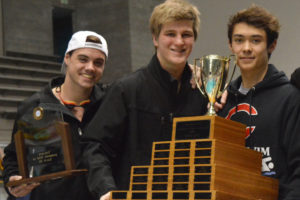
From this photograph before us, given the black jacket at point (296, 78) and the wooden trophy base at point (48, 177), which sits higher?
the black jacket at point (296, 78)

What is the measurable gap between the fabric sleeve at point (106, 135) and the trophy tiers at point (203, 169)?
250 mm

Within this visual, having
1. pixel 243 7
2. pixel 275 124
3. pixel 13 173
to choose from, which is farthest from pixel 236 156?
pixel 243 7

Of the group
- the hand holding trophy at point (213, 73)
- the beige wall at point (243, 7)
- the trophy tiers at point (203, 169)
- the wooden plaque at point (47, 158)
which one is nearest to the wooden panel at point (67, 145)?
the wooden plaque at point (47, 158)

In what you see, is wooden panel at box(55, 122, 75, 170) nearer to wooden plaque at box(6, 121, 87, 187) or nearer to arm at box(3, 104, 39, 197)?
wooden plaque at box(6, 121, 87, 187)

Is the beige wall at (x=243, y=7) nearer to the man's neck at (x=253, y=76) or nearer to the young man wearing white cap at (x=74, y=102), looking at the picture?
the young man wearing white cap at (x=74, y=102)

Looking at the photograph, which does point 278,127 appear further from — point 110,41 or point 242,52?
point 110,41

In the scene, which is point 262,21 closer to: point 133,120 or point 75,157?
point 133,120

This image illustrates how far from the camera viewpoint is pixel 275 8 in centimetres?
410

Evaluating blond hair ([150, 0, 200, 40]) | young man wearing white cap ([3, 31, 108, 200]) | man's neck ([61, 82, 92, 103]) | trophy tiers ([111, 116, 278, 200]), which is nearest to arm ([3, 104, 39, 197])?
young man wearing white cap ([3, 31, 108, 200])

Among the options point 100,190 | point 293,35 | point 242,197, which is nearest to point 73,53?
point 100,190

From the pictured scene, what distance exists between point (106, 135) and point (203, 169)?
0.55 meters

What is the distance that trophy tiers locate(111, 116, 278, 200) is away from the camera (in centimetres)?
158

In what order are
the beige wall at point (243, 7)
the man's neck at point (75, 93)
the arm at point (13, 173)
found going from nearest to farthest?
the arm at point (13, 173)
the man's neck at point (75, 93)
the beige wall at point (243, 7)

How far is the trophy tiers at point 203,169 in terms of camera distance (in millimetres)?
1583
